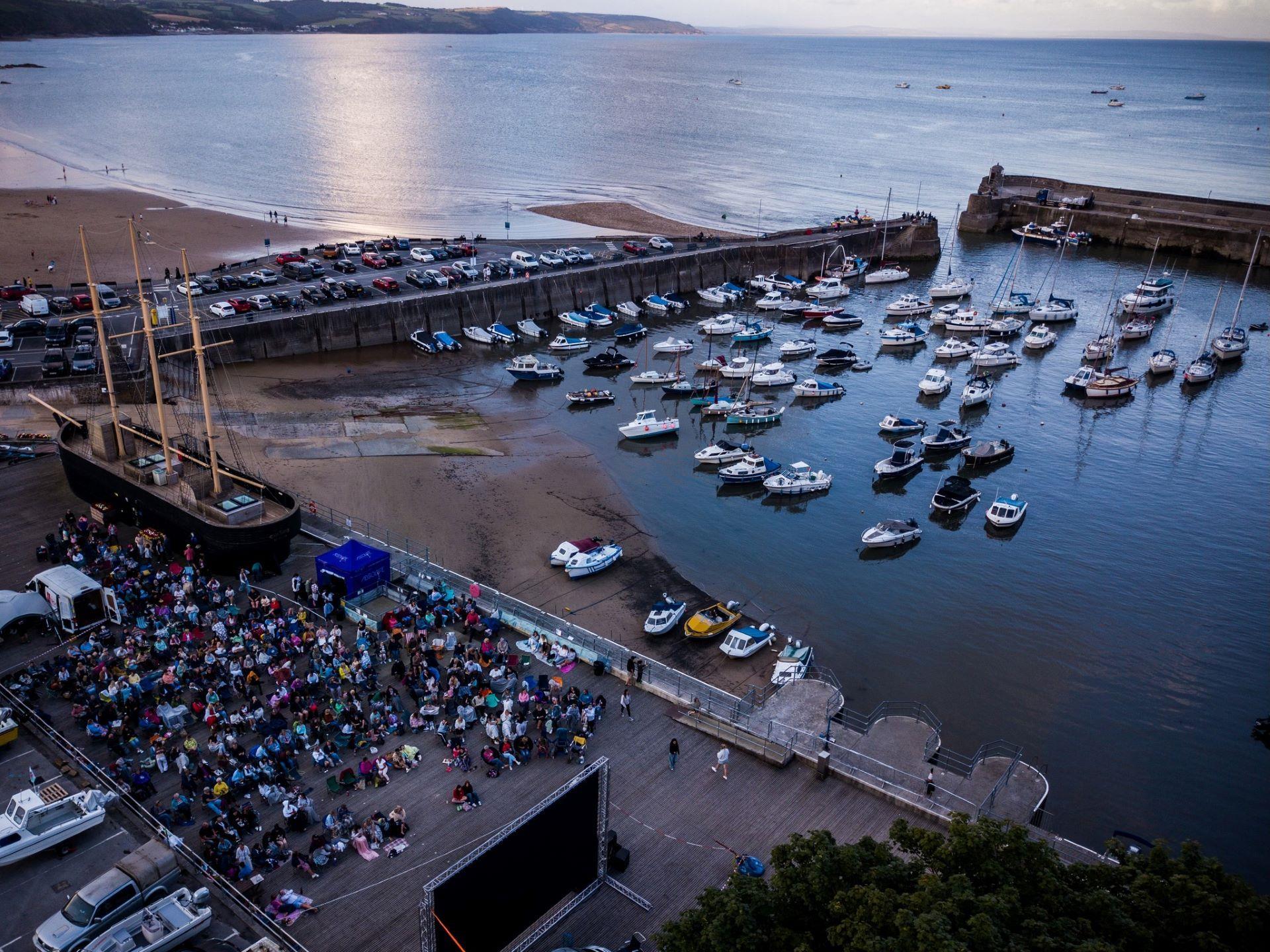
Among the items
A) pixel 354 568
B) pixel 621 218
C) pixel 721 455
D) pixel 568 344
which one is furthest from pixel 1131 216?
pixel 354 568

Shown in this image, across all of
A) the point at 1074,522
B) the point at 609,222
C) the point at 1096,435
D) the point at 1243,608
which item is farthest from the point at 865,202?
the point at 1243,608

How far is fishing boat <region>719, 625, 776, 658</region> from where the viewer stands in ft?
105

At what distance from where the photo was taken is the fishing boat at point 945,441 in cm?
5069

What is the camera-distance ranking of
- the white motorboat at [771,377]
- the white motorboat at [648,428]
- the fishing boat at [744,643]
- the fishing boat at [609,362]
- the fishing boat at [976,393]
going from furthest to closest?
the fishing boat at [609,362], the white motorboat at [771,377], the fishing boat at [976,393], the white motorboat at [648,428], the fishing boat at [744,643]

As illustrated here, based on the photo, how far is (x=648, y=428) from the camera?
50.7 meters

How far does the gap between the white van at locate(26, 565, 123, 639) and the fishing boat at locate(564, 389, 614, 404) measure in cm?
3184

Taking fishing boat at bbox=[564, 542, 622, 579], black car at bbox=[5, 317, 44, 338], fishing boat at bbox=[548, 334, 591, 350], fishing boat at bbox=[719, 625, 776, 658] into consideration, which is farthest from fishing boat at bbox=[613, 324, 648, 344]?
fishing boat at bbox=[719, 625, 776, 658]

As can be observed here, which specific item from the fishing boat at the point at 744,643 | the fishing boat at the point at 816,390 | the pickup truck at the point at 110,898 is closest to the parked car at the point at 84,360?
the fishing boat at the point at 744,643

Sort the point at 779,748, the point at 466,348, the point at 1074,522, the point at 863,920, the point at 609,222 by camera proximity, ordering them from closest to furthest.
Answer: the point at 863,920 < the point at 779,748 < the point at 1074,522 < the point at 466,348 < the point at 609,222

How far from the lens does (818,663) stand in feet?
107

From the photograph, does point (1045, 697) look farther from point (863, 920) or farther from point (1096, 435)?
point (1096, 435)

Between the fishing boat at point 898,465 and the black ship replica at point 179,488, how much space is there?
28.6 meters

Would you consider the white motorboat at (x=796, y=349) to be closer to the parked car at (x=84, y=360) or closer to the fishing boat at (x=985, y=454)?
the fishing boat at (x=985, y=454)

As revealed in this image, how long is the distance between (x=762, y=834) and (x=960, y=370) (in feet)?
168
